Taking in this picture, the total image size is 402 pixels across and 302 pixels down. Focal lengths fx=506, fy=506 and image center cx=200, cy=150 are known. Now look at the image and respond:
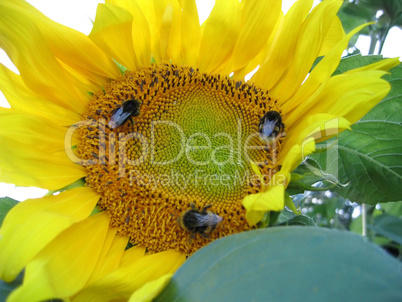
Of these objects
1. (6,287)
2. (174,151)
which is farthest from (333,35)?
(6,287)

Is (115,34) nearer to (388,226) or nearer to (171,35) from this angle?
(171,35)

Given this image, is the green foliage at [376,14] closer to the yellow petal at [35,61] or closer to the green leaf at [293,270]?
the yellow petal at [35,61]

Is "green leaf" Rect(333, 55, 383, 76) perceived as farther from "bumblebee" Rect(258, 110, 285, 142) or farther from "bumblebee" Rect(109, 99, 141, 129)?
"bumblebee" Rect(109, 99, 141, 129)

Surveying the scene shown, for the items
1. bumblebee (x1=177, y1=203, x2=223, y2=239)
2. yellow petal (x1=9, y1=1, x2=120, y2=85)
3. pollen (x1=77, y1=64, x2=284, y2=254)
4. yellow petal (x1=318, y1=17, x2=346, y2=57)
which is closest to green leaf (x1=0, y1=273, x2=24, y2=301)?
pollen (x1=77, y1=64, x2=284, y2=254)

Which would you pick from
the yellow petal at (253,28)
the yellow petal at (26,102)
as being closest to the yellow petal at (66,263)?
the yellow petal at (26,102)

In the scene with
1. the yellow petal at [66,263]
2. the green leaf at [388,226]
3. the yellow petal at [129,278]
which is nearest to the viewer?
the yellow petal at [66,263]

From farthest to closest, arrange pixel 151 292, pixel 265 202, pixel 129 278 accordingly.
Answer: pixel 129 278, pixel 265 202, pixel 151 292

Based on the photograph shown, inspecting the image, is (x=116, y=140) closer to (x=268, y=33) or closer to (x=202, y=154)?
(x=202, y=154)
